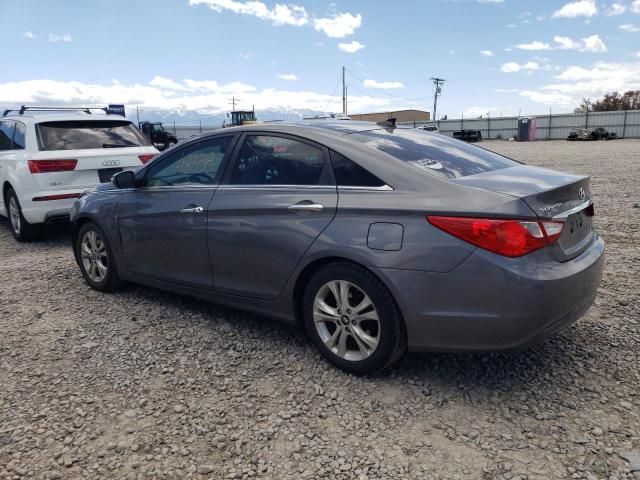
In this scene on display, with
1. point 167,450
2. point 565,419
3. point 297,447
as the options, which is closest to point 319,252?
point 297,447

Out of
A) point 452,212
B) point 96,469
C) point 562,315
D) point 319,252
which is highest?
point 452,212

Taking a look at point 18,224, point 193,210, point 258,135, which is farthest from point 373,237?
point 18,224

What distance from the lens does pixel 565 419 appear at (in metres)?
2.71

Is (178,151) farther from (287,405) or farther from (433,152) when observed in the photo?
(287,405)

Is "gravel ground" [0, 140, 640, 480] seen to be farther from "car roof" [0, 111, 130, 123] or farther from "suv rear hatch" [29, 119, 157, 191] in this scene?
"car roof" [0, 111, 130, 123]

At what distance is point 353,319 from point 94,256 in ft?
9.73

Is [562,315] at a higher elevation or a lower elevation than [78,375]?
higher

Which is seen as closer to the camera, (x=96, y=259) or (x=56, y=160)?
(x=96, y=259)

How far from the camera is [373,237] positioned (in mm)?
2918

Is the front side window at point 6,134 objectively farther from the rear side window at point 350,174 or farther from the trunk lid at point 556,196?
the trunk lid at point 556,196

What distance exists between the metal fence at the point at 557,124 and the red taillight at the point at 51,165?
4865cm

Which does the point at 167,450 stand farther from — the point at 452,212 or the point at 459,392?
the point at 452,212

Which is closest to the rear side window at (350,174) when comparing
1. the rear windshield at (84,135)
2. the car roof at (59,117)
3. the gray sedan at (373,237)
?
the gray sedan at (373,237)

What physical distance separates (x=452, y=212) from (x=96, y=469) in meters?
2.14
